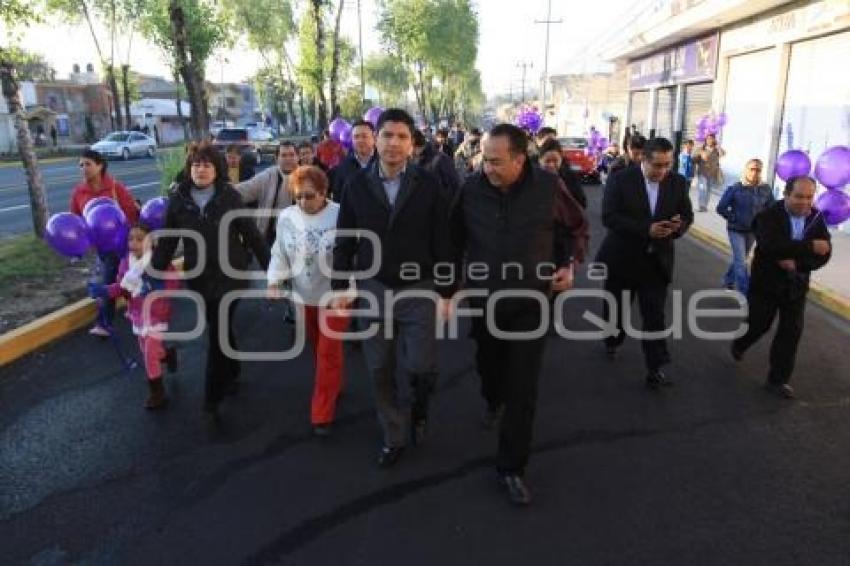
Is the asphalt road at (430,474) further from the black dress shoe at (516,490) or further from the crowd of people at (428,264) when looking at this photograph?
the crowd of people at (428,264)

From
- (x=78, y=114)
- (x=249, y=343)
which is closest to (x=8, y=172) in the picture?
(x=249, y=343)

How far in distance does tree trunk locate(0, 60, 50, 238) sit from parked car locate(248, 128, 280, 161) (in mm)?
22778

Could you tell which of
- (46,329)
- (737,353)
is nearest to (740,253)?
(737,353)

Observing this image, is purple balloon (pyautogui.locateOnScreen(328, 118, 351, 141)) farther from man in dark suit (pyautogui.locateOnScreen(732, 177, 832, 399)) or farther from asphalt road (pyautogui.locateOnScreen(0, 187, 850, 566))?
man in dark suit (pyautogui.locateOnScreen(732, 177, 832, 399))

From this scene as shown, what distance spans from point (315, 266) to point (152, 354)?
4.59ft

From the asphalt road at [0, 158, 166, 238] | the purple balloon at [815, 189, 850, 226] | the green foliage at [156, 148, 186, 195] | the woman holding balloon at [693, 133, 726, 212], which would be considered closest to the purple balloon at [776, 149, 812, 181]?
the purple balloon at [815, 189, 850, 226]

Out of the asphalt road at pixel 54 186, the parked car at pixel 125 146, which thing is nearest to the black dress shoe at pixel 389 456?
the asphalt road at pixel 54 186

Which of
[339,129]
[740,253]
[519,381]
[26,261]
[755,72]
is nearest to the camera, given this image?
[519,381]

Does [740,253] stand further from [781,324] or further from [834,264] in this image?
[834,264]

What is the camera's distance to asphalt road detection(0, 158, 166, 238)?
1380cm

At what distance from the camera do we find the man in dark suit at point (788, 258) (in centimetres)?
482

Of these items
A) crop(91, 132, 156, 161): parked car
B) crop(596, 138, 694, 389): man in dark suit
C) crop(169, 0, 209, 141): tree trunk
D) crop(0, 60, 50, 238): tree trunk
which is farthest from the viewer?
crop(91, 132, 156, 161): parked car

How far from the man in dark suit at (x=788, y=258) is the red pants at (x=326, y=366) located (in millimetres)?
3071

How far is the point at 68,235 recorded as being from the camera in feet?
17.2
